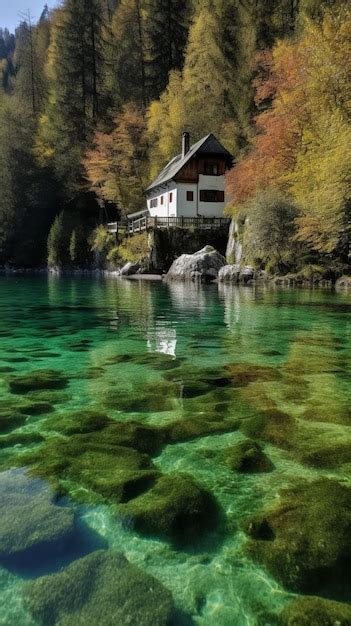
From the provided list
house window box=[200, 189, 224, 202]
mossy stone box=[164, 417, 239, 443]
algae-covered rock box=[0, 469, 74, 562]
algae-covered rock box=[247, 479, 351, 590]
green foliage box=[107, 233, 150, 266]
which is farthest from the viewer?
house window box=[200, 189, 224, 202]

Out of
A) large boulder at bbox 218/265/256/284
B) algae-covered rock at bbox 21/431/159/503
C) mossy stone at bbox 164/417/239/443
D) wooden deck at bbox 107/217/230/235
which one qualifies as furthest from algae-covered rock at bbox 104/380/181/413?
wooden deck at bbox 107/217/230/235

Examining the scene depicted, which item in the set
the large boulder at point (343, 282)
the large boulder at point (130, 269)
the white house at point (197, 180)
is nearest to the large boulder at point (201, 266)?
the large boulder at point (130, 269)

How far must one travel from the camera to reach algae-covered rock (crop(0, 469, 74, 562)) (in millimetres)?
2889

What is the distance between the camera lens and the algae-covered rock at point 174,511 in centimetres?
313

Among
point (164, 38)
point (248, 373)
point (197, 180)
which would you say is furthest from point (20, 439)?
point (164, 38)

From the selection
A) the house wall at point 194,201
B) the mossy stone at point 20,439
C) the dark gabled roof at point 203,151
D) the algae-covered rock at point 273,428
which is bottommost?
the algae-covered rock at point 273,428

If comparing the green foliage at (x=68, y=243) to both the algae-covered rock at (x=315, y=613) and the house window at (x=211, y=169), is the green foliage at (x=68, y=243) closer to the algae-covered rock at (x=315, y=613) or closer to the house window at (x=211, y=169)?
the house window at (x=211, y=169)

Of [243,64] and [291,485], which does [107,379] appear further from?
[243,64]

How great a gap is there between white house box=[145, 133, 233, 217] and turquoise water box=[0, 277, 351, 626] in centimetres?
2953

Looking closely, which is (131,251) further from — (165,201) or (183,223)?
(165,201)

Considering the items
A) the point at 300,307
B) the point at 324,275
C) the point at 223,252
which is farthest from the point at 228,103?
the point at 300,307

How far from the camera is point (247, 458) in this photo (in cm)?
421

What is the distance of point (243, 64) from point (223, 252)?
62.7 feet

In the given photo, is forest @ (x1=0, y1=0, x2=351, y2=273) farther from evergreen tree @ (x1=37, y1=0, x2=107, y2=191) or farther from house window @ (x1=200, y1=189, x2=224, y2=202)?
house window @ (x1=200, y1=189, x2=224, y2=202)
